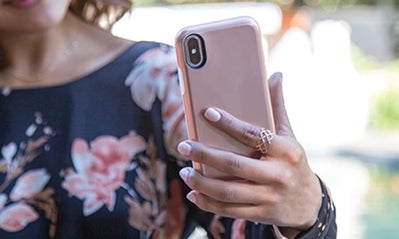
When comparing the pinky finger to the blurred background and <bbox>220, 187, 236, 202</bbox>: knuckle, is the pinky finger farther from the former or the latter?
the blurred background

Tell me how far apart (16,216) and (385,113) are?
194 inches

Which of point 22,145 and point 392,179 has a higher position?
point 22,145

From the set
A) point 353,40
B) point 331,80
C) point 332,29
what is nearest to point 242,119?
point 331,80

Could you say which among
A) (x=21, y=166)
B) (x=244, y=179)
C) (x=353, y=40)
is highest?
(x=244, y=179)

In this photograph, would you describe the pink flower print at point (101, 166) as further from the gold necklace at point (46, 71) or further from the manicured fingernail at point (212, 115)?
the manicured fingernail at point (212, 115)

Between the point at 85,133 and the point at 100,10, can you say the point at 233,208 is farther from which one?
the point at 100,10

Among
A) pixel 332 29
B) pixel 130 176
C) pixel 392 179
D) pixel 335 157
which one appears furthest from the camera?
pixel 332 29

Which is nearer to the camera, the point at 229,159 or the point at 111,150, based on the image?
the point at 229,159

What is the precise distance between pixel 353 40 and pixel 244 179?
7844 millimetres

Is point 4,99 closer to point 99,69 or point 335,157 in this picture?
point 99,69

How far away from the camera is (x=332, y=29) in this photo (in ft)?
21.7

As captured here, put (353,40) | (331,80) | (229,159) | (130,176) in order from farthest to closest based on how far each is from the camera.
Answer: (353,40) < (331,80) < (130,176) < (229,159)

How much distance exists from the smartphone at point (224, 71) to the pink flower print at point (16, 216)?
0.71 feet

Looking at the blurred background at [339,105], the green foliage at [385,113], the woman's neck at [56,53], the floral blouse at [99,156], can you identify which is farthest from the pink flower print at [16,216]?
the green foliage at [385,113]
